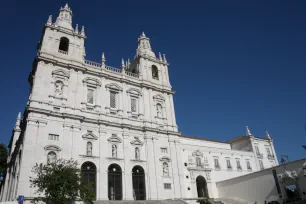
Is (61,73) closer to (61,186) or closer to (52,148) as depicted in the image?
(52,148)

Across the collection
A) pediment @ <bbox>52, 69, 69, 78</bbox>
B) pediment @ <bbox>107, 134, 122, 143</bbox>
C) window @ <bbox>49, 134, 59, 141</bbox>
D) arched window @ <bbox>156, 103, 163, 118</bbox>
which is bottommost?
window @ <bbox>49, 134, 59, 141</bbox>

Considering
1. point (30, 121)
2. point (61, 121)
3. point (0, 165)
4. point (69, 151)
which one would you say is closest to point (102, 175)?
point (69, 151)

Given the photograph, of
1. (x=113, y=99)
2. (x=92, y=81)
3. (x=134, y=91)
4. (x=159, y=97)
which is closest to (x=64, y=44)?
(x=92, y=81)

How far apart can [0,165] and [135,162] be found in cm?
2155

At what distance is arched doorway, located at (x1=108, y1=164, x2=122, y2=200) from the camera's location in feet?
90.2

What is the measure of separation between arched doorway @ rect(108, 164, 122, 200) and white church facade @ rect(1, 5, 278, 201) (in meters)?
0.10

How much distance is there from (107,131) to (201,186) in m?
15.7

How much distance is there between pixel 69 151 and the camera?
2634cm

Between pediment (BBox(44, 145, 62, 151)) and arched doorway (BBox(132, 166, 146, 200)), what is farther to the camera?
arched doorway (BBox(132, 166, 146, 200))

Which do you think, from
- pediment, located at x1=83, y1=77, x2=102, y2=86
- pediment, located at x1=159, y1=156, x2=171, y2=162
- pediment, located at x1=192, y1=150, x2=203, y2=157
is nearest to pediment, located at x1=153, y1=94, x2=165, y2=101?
pediment, located at x1=83, y1=77, x2=102, y2=86

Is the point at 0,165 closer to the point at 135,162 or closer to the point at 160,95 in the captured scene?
the point at 135,162

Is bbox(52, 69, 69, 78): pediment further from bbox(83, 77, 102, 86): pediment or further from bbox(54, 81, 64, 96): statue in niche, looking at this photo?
bbox(83, 77, 102, 86): pediment

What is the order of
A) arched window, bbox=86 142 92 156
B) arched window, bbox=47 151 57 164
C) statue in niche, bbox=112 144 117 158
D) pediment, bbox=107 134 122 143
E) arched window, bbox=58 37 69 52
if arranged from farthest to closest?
arched window, bbox=58 37 69 52 → pediment, bbox=107 134 122 143 → statue in niche, bbox=112 144 117 158 → arched window, bbox=86 142 92 156 → arched window, bbox=47 151 57 164

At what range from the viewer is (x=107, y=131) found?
30.0 metres
